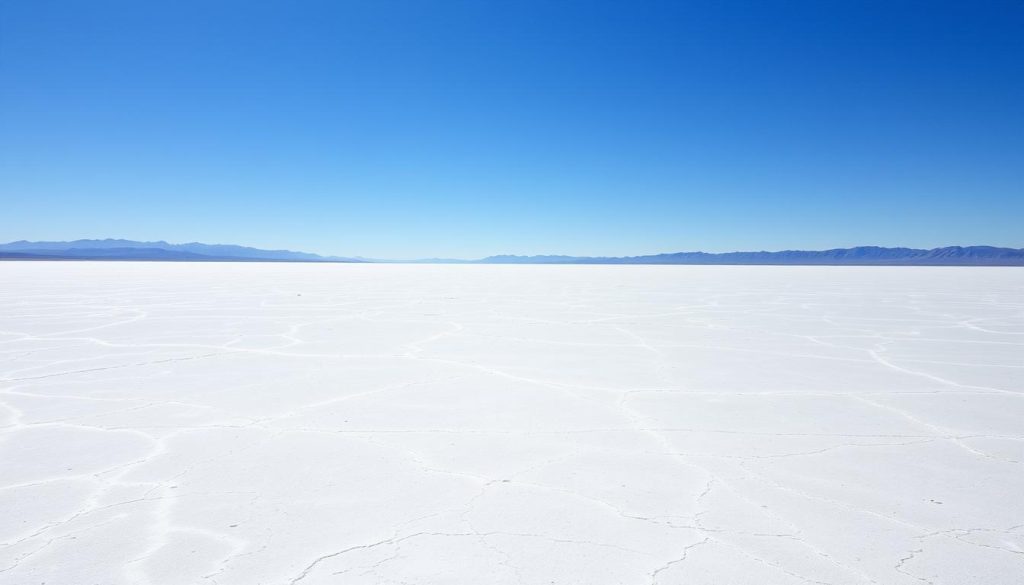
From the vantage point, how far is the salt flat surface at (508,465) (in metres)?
1.86

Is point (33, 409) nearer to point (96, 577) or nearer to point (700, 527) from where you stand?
point (96, 577)

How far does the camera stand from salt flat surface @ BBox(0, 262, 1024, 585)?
6.09 ft

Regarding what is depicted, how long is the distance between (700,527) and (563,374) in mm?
2592

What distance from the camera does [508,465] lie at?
8.83 ft

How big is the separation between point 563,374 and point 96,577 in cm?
339

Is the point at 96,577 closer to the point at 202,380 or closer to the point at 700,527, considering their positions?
the point at 700,527

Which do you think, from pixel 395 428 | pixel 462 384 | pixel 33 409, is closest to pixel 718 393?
pixel 462 384

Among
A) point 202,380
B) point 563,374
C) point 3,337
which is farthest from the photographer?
point 3,337

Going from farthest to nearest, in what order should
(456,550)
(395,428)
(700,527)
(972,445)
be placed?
(395,428) → (972,445) → (700,527) → (456,550)

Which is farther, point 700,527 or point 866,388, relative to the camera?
point 866,388

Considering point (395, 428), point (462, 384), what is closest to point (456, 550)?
point (395, 428)

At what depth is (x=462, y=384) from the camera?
4.28 metres

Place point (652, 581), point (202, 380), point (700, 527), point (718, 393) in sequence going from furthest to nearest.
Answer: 1. point (202, 380)
2. point (718, 393)
3. point (700, 527)
4. point (652, 581)

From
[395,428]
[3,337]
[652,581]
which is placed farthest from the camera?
[3,337]
